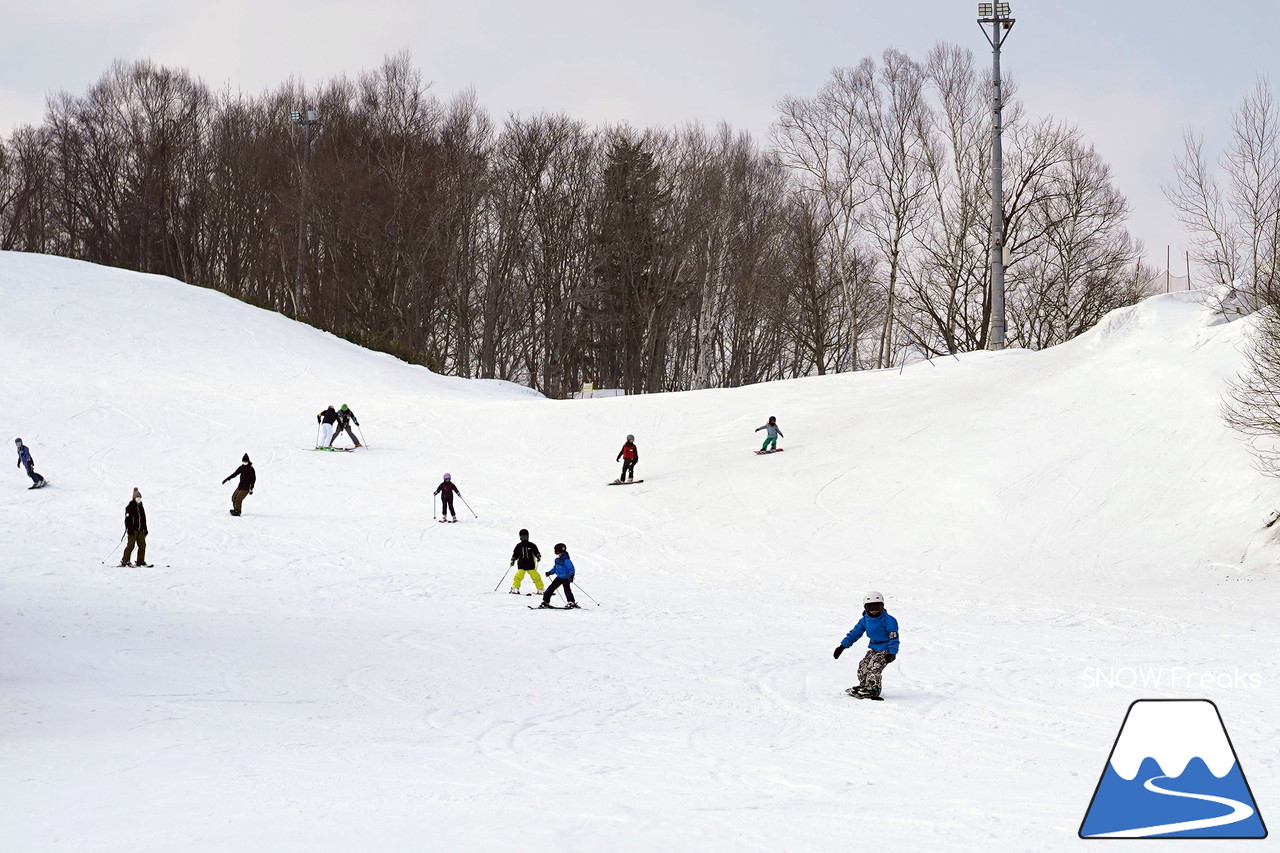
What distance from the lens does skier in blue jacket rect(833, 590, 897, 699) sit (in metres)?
11.2

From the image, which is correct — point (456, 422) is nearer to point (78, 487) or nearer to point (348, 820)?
point (78, 487)

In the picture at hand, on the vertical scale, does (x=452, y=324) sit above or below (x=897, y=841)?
above

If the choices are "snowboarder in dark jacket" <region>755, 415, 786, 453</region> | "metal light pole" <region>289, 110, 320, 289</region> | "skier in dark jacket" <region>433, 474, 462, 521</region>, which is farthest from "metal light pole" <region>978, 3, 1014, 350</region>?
"metal light pole" <region>289, 110, 320, 289</region>

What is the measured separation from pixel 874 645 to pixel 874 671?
0.88 ft

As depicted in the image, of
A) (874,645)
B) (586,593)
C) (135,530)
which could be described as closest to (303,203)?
(135,530)

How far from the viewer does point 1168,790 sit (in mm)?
6305

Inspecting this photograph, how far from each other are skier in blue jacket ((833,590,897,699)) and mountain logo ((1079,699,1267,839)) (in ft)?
14.0

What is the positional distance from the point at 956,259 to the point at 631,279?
17572 mm

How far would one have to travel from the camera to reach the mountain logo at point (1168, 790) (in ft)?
20.8

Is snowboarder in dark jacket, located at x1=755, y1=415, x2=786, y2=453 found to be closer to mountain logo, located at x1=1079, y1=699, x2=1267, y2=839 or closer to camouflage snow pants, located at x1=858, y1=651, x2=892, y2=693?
camouflage snow pants, located at x1=858, y1=651, x2=892, y2=693

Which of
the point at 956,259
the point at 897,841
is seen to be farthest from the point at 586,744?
the point at 956,259

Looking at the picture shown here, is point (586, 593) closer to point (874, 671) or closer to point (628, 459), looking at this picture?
point (874, 671)

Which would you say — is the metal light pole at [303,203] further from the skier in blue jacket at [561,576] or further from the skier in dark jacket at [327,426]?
the skier in blue jacket at [561,576]

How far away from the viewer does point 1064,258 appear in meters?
51.9
